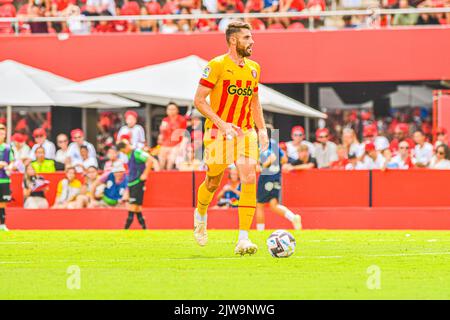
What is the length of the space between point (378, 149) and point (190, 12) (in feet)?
21.0

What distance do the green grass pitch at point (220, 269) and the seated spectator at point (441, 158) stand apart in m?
5.73

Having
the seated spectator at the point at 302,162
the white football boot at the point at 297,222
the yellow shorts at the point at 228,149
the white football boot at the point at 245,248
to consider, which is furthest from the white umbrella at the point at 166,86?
the white football boot at the point at 245,248

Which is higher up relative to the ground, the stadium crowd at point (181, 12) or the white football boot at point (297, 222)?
the stadium crowd at point (181, 12)

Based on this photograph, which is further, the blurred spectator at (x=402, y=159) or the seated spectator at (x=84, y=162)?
the seated spectator at (x=84, y=162)

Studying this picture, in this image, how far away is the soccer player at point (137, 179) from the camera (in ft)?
71.6

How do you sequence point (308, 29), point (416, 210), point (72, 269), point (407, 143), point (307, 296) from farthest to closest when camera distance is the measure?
point (308, 29) < point (407, 143) < point (416, 210) < point (72, 269) < point (307, 296)

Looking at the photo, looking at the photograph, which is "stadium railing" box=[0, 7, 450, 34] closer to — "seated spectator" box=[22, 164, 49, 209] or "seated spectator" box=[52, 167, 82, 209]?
"seated spectator" box=[52, 167, 82, 209]

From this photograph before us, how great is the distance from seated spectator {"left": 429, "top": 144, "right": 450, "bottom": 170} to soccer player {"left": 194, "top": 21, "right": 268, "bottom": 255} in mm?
9291

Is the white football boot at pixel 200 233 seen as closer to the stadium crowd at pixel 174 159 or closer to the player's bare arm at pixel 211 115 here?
the player's bare arm at pixel 211 115

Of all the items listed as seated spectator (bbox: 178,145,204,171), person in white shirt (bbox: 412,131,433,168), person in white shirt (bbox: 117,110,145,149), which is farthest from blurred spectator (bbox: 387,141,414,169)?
person in white shirt (bbox: 117,110,145,149)

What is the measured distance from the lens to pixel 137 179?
21.9 metres
